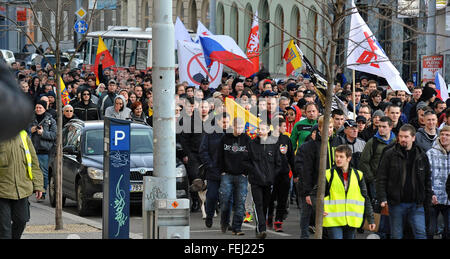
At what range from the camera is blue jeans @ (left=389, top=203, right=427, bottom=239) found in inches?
389

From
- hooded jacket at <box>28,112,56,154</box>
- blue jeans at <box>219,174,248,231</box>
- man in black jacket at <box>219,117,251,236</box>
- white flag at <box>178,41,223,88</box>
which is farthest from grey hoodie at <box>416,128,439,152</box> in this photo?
white flag at <box>178,41,223,88</box>

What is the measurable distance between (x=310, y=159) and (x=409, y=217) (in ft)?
5.14

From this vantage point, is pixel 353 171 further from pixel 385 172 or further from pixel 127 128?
pixel 127 128

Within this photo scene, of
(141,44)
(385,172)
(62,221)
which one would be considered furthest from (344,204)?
(141,44)

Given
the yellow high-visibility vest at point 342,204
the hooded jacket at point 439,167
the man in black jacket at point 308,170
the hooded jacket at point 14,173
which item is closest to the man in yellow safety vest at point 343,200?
the yellow high-visibility vest at point 342,204

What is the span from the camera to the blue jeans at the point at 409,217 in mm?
9883

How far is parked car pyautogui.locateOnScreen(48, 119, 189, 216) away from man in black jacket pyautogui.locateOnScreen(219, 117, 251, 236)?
225 centimetres

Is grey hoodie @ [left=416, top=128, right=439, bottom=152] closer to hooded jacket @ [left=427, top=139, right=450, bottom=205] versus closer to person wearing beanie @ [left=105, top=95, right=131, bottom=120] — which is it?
hooded jacket @ [left=427, top=139, right=450, bottom=205]

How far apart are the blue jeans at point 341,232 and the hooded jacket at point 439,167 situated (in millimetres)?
2014

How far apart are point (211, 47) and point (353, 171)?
500 inches

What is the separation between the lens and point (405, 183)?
393 inches

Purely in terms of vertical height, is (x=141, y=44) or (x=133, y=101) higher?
(x=141, y=44)
